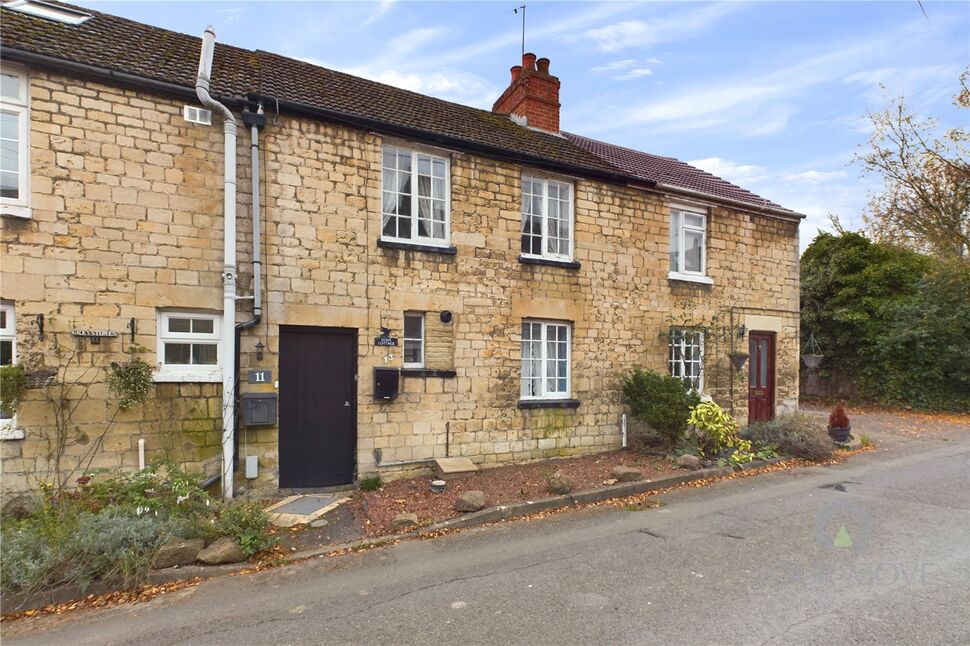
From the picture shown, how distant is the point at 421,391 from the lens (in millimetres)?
8250

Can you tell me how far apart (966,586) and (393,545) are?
540 cm

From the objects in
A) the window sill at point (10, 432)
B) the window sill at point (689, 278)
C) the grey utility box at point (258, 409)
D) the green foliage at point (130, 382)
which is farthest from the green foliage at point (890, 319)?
the window sill at point (10, 432)

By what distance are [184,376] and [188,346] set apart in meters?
0.42

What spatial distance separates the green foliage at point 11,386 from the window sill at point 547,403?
672cm

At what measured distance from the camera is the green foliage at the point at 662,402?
9305 millimetres

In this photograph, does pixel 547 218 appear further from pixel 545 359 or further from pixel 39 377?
pixel 39 377

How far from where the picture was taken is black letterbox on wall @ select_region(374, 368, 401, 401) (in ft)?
25.6

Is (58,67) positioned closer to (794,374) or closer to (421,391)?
(421,391)

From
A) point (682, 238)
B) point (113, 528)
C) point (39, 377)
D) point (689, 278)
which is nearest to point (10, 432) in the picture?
point (39, 377)

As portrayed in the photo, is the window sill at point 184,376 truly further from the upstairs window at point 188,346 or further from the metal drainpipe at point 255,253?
the metal drainpipe at point 255,253

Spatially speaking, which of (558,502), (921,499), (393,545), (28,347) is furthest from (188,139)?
(921,499)

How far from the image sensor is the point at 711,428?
9148 millimetres

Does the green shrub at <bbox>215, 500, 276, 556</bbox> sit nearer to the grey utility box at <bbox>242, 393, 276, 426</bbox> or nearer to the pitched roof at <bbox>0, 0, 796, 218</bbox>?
the grey utility box at <bbox>242, 393, 276, 426</bbox>
